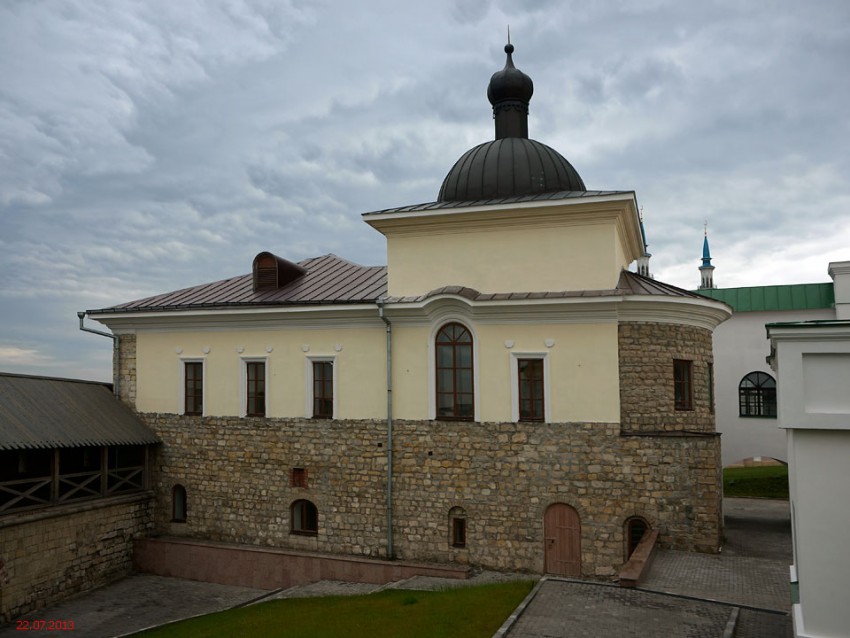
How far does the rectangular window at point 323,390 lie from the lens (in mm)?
16047

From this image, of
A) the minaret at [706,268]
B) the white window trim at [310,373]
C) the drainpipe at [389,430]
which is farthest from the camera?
the minaret at [706,268]

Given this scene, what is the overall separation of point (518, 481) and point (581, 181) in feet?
23.6

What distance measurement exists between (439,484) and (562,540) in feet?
8.90

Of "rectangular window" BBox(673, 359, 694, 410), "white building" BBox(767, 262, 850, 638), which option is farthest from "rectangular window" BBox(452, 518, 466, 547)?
"white building" BBox(767, 262, 850, 638)

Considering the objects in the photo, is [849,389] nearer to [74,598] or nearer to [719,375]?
[74,598]

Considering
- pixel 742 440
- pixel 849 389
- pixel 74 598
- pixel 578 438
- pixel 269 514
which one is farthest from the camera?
pixel 742 440

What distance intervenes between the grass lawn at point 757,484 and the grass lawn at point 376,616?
1322cm

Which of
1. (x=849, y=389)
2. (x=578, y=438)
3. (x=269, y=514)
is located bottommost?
(x=269, y=514)

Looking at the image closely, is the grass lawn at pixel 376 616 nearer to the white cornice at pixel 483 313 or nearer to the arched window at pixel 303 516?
the arched window at pixel 303 516

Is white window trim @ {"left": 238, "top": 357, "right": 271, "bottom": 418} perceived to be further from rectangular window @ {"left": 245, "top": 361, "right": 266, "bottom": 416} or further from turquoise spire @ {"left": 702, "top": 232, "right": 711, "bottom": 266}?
turquoise spire @ {"left": 702, "top": 232, "right": 711, "bottom": 266}

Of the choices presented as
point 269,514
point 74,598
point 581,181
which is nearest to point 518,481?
point 269,514

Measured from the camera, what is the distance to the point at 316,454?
1586cm

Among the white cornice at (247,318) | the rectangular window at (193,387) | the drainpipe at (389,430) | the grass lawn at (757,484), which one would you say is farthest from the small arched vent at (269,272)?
the grass lawn at (757,484)

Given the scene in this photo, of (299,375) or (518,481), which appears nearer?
(518,481)
